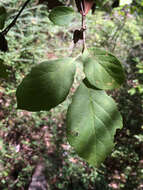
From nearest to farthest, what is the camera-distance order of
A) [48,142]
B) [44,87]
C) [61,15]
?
[44,87]
[61,15]
[48,142]

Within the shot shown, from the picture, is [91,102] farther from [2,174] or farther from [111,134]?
[2,174]

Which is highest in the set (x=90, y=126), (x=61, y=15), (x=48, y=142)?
(x=61, y=15)

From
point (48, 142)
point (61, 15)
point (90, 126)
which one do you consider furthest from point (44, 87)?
point (48, 142)

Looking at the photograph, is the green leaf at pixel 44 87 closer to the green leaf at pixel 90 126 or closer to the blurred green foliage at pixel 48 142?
Result: the green leaf at pixel 90 126

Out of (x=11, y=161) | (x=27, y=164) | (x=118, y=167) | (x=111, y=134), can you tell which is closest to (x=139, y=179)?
(x=118, y=167)

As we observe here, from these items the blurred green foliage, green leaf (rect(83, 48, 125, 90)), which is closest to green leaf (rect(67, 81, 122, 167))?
green leaf (rect(83, 48, 125, 90))

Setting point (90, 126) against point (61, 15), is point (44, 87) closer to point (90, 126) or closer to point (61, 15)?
point (90, 126)
